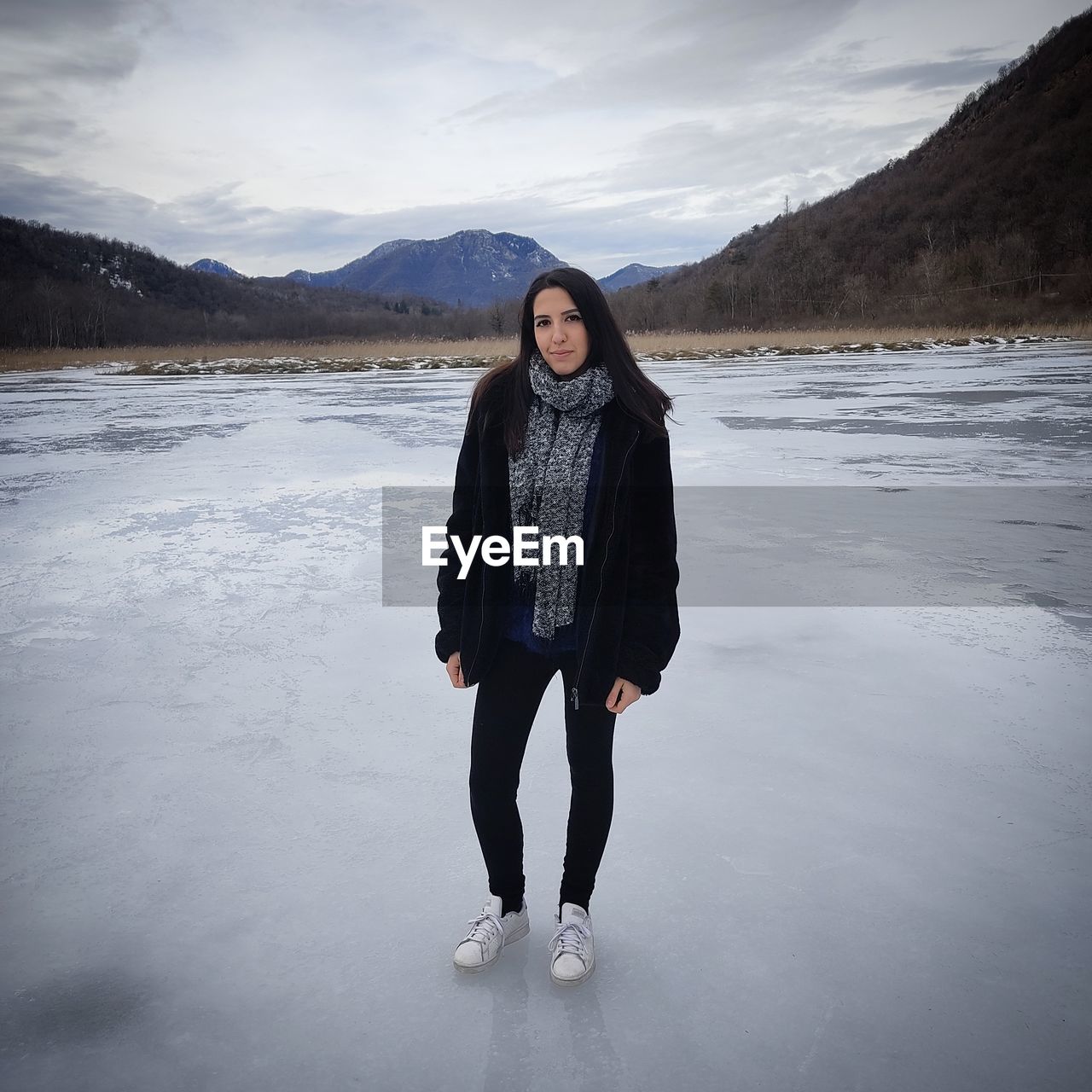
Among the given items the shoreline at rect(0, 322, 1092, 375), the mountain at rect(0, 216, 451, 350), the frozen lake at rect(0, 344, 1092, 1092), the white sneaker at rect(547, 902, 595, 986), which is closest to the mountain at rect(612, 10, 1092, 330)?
the shoreline at rect(0, 322, 1092, 375)

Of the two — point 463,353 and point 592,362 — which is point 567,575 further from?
point 463,353

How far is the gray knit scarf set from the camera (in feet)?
5.83

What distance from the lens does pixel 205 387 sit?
20797mm

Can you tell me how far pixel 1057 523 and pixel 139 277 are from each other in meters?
126

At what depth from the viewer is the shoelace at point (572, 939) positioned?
5.81 ft

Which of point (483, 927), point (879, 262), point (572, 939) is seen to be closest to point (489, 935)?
point (483, 927)

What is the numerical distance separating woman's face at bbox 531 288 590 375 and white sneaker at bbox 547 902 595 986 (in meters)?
1.28

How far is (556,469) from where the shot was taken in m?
1.78

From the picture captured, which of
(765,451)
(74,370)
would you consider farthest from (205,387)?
(765,451)

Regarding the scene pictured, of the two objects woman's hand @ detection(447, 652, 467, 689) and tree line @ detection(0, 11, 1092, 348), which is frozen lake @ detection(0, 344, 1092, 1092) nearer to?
woman's hand @ detection(447, 652, 467, 689)

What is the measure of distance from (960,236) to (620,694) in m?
71.8

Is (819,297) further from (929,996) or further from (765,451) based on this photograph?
(929,996)

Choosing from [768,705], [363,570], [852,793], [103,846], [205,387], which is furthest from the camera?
[205,387]

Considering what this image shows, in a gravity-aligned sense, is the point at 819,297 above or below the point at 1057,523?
above
